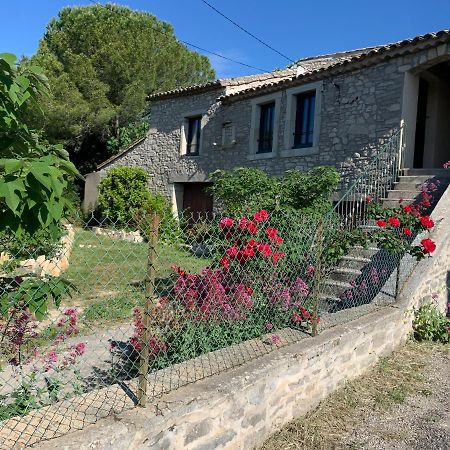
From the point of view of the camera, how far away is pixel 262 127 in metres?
12.4

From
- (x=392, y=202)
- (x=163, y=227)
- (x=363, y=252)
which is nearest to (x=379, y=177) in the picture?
(x=392, y=202)

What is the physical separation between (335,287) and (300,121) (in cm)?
630

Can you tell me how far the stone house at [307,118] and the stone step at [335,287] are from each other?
12.9 ft

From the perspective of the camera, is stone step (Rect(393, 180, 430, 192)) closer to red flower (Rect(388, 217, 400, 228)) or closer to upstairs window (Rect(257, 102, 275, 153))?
red flower (Rect(388, 217, 400, 228))

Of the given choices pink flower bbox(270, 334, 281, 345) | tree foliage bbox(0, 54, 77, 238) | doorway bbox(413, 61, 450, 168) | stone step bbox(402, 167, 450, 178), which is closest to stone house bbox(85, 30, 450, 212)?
doorway bbox(413, 61, 450, 168)

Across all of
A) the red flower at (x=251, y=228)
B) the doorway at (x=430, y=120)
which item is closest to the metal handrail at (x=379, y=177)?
the doorway at (x=430, y=120)

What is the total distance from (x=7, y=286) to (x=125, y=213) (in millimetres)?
13411

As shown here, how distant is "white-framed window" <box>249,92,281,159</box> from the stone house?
3 cm

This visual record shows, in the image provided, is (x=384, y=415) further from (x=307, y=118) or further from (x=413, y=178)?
(x=307, y=118)

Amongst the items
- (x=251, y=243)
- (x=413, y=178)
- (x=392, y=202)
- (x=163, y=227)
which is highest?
(x=413, y=178)

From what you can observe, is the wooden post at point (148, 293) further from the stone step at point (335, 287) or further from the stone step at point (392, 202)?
the stone step at point (392, 202)

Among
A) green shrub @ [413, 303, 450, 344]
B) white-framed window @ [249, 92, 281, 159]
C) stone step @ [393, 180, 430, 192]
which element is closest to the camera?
green shrub @ [413, 303, 450, 344]

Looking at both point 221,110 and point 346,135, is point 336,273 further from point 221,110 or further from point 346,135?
point 221,110

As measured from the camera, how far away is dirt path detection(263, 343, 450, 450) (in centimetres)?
307
